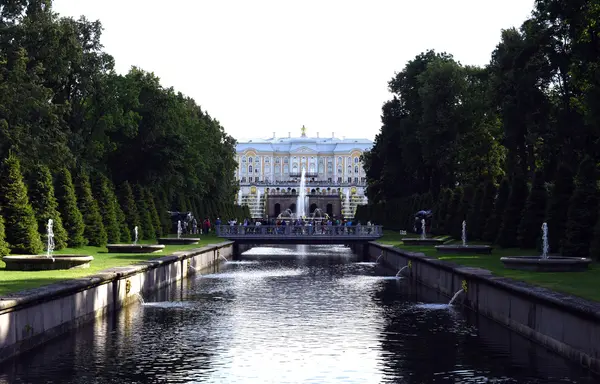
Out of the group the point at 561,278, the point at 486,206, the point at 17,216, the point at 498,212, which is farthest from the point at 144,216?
the point at 561,278

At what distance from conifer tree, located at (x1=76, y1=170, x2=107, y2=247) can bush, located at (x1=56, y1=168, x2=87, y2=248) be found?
176cm

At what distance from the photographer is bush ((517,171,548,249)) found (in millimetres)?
41281

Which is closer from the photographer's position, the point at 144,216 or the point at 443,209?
the point at 144,216

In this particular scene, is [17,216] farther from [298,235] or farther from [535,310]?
[298,235]

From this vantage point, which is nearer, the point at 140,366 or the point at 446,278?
the point at 140,366

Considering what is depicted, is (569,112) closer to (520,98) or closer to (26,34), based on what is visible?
(520,98)

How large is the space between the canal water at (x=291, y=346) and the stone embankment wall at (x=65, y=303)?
13.0 inches

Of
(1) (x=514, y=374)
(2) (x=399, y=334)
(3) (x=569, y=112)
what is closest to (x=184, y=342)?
(2) (x=399, y=334)

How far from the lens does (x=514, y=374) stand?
15.9 metres

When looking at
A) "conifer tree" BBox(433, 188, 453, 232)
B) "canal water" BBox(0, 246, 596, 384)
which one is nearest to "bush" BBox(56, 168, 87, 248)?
"canal water" BBox(0, 246, 596, 384)

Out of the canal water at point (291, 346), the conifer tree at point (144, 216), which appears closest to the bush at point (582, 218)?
the canal water at point (291, 346)

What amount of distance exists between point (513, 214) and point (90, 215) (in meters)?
20.8

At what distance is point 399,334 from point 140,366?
6580 millimetres

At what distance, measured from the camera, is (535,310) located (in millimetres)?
19828
